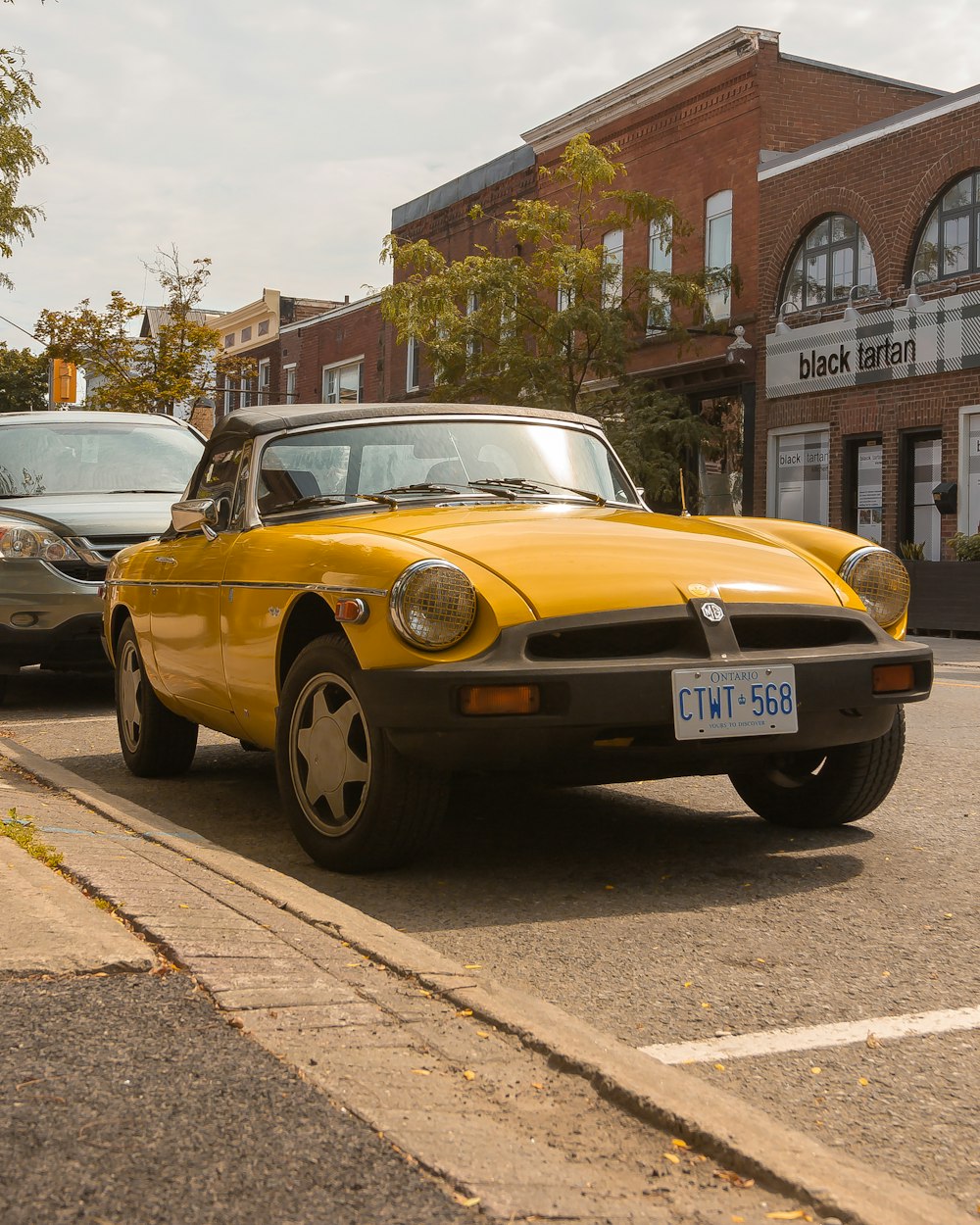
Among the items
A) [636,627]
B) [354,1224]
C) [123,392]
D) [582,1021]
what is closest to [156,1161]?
[354,1224]

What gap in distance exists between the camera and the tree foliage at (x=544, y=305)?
27.8 metres

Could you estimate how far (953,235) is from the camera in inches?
944

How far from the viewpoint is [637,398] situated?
28.9 metres

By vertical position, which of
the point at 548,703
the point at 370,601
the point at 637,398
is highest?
the point at 637,398

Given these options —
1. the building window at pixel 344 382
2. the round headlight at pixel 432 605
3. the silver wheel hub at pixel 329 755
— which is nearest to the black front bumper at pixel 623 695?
the round headlight at pixel 432 605

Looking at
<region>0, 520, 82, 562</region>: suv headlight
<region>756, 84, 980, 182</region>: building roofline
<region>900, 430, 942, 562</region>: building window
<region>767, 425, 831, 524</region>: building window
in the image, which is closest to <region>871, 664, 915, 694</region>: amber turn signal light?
<region>0, 520, 82, 562</region>: suv headlight

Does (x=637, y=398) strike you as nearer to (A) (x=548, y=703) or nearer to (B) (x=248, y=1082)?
(A) (x=548, y=703)

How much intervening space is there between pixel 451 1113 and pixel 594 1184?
337 mm

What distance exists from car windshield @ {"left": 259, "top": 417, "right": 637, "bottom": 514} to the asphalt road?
4.09 feet

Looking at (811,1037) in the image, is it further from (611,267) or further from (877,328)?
(611,267)

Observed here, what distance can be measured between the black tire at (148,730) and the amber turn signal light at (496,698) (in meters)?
2.82

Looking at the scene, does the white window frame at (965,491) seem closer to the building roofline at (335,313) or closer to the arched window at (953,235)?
the arched window at (953,235)

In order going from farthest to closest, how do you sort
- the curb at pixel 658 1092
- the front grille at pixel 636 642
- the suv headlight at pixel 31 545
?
the suv headlight at pixel 31 545
the front grille at pixel 636 642
the curb at pixel 658 1092

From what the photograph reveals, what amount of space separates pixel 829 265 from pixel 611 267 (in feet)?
12.6
